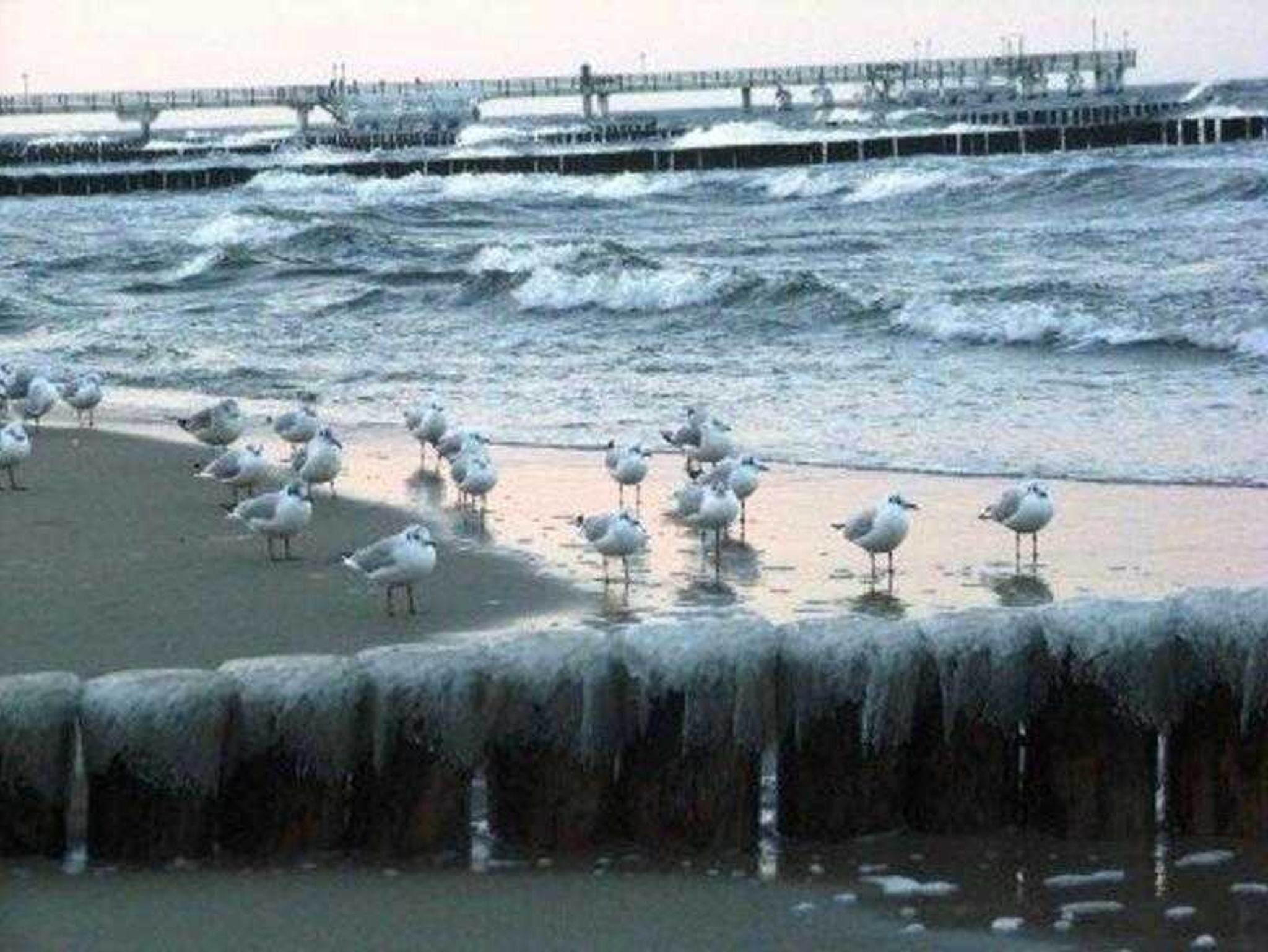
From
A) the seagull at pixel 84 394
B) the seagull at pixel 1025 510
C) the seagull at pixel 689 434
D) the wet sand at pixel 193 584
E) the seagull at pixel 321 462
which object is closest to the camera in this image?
the wet sand at pixel 193 584

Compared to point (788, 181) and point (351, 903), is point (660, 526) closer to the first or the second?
point (351, 903)

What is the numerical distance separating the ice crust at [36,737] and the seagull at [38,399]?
30.0ft

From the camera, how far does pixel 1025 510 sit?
34.5ft

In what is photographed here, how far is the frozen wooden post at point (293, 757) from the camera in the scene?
645 centimetres

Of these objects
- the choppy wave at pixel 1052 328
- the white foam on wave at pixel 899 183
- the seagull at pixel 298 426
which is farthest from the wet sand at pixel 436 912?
the white foam on wave at pixel 899 183

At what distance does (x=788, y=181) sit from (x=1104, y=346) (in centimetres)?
3145

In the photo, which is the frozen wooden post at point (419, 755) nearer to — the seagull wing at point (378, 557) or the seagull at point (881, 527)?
the seagull wing at point (378, 557)

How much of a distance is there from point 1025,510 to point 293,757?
4683 mm

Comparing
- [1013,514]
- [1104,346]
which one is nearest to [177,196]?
[1104,346]

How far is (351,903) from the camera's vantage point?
612 cm

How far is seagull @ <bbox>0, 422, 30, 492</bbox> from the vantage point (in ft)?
42.2

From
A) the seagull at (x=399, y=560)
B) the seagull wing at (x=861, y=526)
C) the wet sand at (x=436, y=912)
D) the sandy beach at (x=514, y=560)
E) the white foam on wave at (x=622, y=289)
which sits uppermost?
the seagull at (x=399, y=560)

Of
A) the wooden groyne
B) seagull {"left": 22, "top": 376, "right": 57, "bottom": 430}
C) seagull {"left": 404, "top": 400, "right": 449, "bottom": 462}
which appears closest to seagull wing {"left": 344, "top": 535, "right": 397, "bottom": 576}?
seagull {"left": 404, "top": 400, "right": 449, "bottom": 462}

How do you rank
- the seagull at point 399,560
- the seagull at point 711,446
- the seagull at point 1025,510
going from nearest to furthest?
the seagull at point 399,560, the seagull at point 1025,510, the seagull at point 711,446
